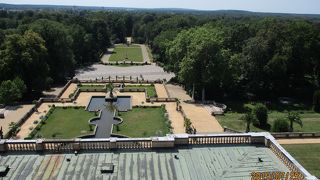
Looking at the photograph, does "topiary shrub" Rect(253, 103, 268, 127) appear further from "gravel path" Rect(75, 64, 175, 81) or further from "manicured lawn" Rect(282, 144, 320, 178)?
"gravel path" Rect(75, 64, 175, 81)

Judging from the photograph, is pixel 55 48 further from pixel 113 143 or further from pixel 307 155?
pixel 113 143

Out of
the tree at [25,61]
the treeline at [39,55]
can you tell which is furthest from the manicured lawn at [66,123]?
the tree at [25,61]

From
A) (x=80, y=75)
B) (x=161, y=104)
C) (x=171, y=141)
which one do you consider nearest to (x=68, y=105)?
(x=161, y=104)

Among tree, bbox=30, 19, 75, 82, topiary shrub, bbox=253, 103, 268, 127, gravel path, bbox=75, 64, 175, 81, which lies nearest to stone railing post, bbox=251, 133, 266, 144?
topiary shrub, bbox=253, 103, 268, 127

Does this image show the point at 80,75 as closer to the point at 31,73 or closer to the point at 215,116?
the point at 31,73

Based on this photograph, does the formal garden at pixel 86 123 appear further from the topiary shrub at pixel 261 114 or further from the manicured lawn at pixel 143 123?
the topiary shrub at pixel 261 114

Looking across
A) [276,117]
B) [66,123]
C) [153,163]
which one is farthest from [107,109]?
[153,163]
